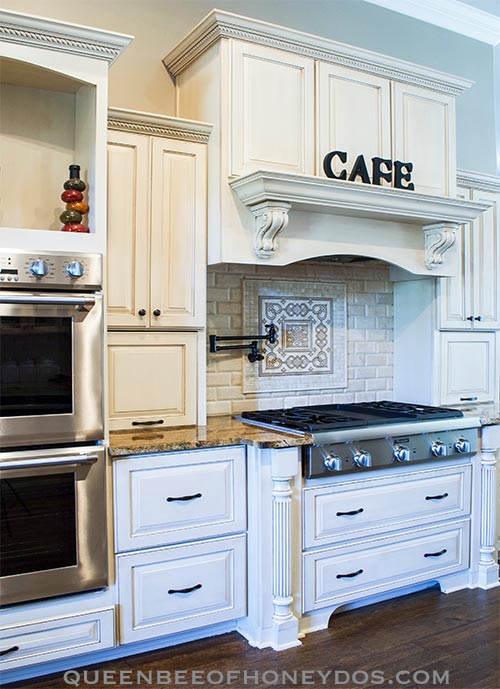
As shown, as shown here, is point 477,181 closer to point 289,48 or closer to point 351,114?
point 351,114

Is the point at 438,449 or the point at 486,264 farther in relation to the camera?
the point at 486,264

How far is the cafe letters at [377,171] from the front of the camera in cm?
329

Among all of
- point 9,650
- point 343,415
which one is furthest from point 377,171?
point 9,650

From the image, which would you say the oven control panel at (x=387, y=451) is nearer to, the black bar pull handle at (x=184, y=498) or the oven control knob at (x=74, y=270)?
the black bar pull handle at (x=184, y=498)

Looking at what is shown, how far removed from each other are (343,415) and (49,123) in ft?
6.30

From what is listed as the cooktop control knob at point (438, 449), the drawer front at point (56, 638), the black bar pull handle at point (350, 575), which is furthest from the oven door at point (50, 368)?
the cooktop control knob at point (438, 449)

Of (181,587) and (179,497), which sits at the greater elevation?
(179,497)

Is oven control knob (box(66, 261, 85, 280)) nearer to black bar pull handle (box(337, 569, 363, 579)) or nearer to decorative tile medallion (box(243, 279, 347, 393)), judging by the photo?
decorative tile medallion (box(243, 279, 347, 393))

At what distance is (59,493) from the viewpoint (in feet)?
8.11

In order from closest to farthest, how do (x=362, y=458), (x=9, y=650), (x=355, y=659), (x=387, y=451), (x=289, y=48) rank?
(x=9, y=650) → (x=355, y=659) → (x=362, y=458) → (x=387, y=451) → (x=289, y=48)

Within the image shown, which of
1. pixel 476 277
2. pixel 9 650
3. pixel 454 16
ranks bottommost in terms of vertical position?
pixel 9 650

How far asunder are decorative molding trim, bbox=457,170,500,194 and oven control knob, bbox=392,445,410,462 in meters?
1.72

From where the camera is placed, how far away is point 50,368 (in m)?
2.45

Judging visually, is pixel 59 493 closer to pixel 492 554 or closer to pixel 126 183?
pixel 126 183
